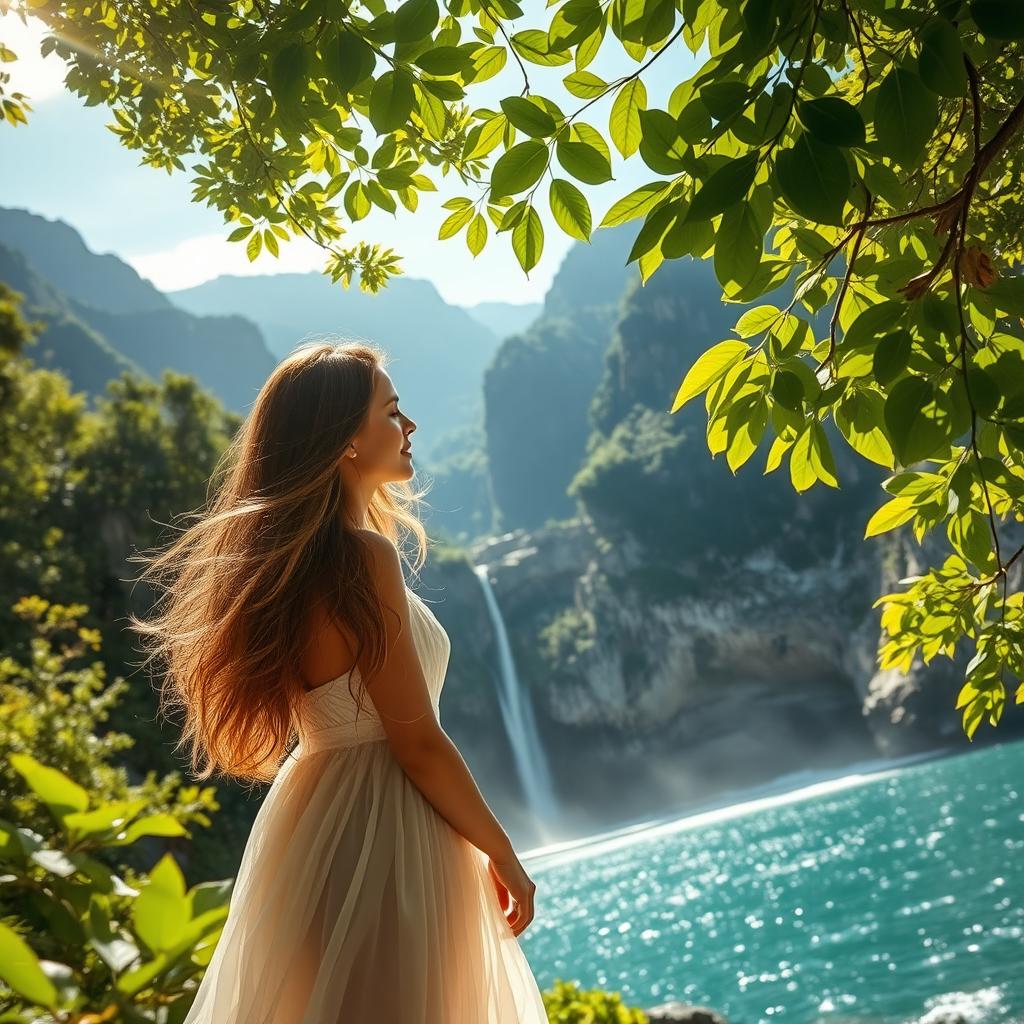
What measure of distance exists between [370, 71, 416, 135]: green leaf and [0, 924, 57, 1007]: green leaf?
1101 millimetres

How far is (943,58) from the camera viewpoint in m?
0.68

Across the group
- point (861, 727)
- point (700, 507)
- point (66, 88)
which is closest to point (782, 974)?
point (66, 88)

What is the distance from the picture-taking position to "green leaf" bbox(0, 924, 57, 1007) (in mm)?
1133

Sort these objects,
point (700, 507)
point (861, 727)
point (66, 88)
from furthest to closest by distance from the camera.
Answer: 1. point (700, 507)
2. point (861, 727)
3. point (66, 88)

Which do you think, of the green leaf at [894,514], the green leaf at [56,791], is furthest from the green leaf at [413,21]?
the green leaf at [56,791]

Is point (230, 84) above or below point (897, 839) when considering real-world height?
above

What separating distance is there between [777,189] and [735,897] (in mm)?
13388

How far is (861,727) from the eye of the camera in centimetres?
3095

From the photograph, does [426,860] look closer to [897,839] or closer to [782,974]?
[782,974]

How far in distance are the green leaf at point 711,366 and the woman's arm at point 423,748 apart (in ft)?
2.20

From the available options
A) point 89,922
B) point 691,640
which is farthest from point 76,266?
point 89,922

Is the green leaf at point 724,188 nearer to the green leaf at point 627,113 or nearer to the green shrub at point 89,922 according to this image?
the green leaf at point 627,113

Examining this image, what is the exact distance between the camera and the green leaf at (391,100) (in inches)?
35.1

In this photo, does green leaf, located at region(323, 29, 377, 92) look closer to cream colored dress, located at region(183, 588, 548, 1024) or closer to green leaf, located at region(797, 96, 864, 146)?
green leaf, located at region(797, 96, 864, 146)
